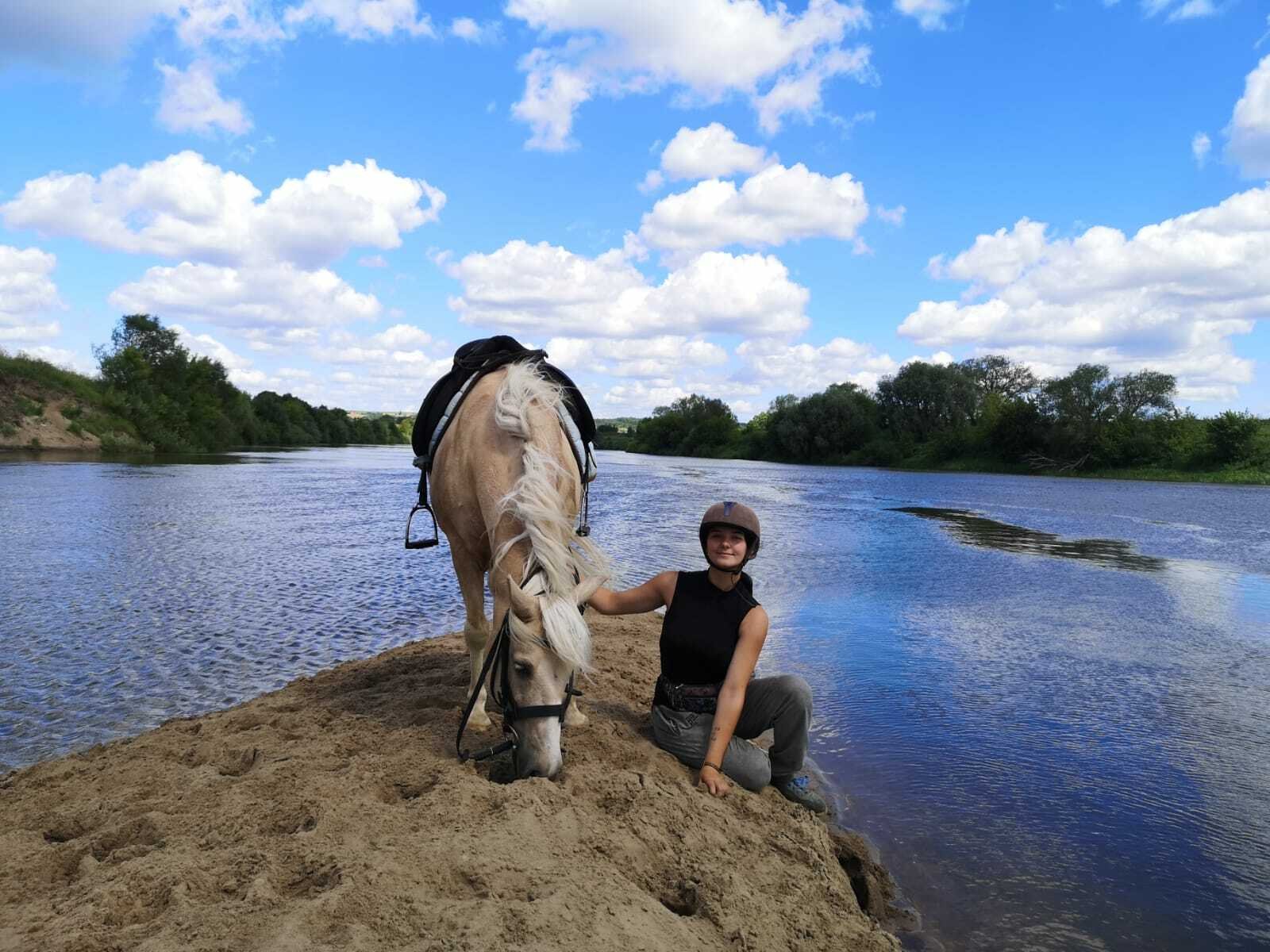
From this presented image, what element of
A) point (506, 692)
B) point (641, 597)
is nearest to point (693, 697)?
point (641, 597)

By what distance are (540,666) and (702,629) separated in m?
0.96

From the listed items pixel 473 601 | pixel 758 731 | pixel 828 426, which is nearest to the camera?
pixel 758 731

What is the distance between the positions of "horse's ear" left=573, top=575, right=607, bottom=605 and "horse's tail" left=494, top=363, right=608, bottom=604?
0.05m

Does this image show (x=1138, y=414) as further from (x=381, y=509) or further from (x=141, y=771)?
(x=141, y=771)

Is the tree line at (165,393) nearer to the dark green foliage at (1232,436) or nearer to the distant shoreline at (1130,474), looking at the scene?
the distant shoreline at (1130,474)

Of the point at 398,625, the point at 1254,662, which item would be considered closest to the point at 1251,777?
the point at 1254,662

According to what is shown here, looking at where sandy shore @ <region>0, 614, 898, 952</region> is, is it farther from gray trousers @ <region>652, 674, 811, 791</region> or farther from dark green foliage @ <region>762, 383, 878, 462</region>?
dark green foliage @ <region>762, 383, 878, 462</region>

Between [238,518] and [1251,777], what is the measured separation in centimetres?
1789

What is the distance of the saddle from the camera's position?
5270 millimetres

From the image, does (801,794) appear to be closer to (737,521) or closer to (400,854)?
(737,521)

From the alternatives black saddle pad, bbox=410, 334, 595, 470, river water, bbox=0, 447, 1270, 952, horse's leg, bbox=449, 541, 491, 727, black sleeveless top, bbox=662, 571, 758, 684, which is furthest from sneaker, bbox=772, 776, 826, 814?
black saddle pad, bbox=410, 334, 595, 470

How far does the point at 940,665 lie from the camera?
7383 mm

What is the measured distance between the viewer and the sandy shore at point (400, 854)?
2.54m

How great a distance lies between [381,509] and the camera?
22000 mm
